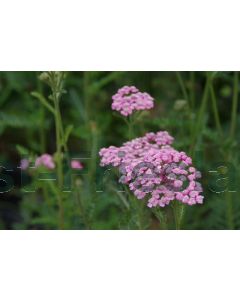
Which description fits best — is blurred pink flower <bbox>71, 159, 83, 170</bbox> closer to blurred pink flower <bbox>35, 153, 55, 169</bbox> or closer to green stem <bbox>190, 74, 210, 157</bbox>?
blurred pink flower <bbox>35, 153, 55, 169</bbox>

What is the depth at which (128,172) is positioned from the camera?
100 cm

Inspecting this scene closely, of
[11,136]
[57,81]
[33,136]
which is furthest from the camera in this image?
[11,136]

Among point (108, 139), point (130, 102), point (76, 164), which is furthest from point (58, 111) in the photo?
point (108, 139)

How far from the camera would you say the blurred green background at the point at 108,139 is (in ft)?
3.96

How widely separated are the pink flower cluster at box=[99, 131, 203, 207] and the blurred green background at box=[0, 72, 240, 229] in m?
0.11

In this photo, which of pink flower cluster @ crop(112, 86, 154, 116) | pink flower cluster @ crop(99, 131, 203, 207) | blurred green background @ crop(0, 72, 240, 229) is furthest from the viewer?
blurred green background @ crop(0, 72, 240, 229)

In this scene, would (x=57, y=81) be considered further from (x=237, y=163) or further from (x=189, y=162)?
(x=237, y=163)

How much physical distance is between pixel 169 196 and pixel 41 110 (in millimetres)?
501

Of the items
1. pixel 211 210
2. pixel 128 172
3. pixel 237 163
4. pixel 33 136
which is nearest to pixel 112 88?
pixel 33 136

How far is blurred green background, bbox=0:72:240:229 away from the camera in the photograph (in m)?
1.21

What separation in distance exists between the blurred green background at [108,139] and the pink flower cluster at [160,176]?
0.11 m

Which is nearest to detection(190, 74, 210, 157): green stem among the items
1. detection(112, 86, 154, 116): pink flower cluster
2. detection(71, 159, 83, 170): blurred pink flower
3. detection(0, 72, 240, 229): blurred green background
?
detection(0, 72, 240, 229): blurred green background

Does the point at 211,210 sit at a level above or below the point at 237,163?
below

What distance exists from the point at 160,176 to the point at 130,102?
0.59 ft
